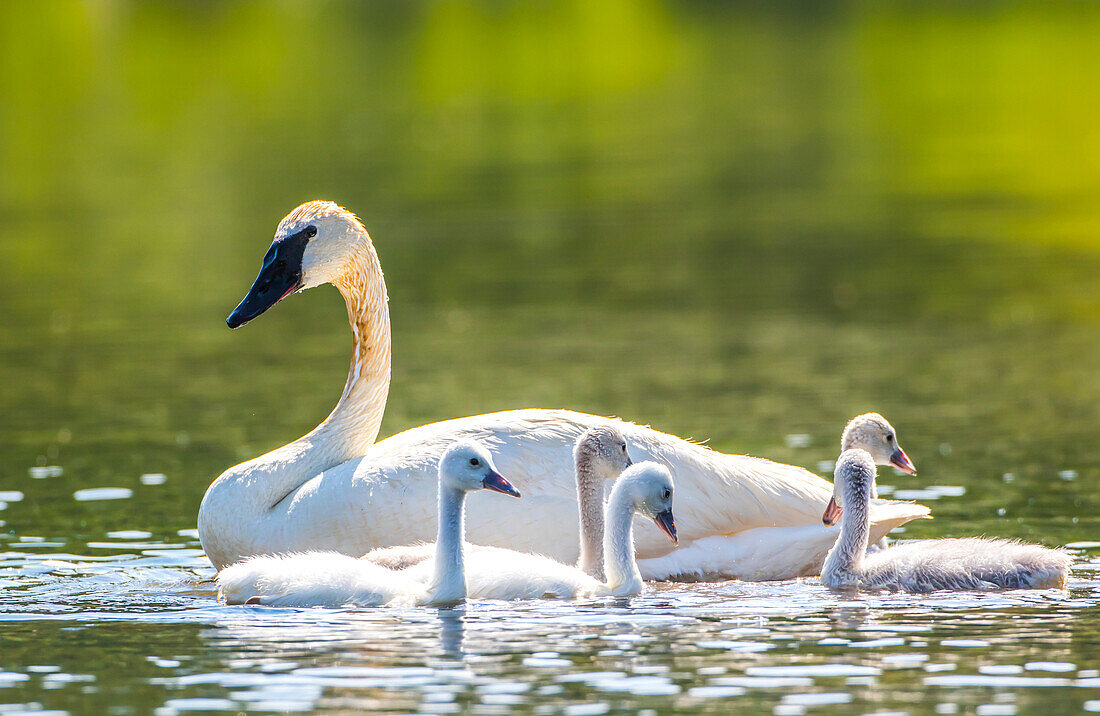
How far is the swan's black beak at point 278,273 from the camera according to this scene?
12.5 meters

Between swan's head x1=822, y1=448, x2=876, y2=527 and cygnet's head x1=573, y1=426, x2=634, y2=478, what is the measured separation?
122 cm

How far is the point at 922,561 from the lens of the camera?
10.5 meters

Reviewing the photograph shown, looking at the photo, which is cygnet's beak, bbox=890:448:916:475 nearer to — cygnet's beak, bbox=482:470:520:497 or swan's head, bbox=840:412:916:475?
swan's head, bbox=840:412:916:475

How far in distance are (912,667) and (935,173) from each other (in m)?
27.5

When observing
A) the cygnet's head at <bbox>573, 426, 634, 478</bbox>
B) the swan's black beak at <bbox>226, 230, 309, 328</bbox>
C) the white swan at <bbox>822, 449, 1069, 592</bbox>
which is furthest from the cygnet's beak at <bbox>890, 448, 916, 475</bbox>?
Answer: the swan's black beak at <bbox>226, 230, 309, 328</bbox>

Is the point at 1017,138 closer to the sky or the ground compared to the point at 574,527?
closer to the sky

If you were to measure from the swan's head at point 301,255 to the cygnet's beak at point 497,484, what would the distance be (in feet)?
8.55

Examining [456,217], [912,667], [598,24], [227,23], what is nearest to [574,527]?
[912,667]

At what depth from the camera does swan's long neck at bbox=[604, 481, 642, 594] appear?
10438 millimetres

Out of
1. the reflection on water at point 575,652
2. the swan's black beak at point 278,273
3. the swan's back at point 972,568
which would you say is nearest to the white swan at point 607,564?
the reflection on water at point 575,652

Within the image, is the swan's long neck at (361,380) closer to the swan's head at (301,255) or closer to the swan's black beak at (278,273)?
the swan's head at (301,255)

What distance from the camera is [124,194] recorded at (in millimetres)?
36188

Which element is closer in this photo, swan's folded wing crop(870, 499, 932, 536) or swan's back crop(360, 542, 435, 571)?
swan's back crop(360, 542, 435, 571)

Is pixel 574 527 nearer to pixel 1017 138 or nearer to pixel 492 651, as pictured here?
pixel 492 651
